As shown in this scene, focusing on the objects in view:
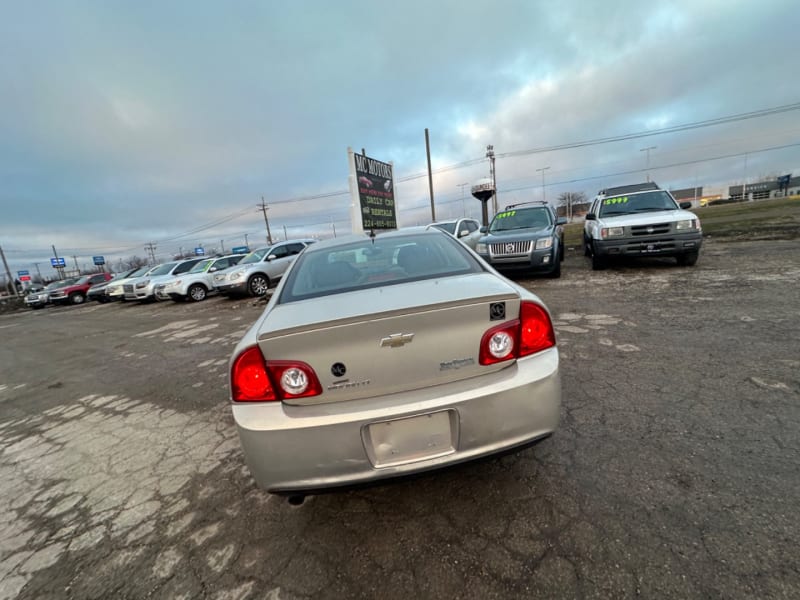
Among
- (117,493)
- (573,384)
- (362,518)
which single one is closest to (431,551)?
(362,518)

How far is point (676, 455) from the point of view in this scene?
82.5 inches

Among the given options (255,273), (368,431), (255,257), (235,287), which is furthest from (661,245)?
(255,257)

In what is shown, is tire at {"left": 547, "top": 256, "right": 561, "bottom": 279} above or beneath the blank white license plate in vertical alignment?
beneath

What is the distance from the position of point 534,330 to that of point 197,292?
14.6m

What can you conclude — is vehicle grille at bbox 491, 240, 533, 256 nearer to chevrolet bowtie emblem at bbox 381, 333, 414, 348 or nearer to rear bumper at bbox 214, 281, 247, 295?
chevrolet bowtie emblem at bbox 381, 333, 414, 348

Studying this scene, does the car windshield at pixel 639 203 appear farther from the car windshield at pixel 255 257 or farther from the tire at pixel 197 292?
the tire at pixel 197 292

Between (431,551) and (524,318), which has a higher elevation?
(524,318)

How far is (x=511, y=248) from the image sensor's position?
7789 mm

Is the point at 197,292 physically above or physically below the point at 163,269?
below

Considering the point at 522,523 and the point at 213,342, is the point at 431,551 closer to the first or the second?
the point at 522,523

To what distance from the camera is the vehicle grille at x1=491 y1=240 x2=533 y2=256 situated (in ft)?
25.3

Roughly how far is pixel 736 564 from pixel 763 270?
25.0 ft

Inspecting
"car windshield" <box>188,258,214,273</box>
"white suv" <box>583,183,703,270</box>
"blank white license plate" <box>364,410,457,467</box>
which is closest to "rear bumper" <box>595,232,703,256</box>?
"white suv" <box>583,183,703,270</box>

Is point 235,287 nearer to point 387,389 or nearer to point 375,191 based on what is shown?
point 375,191
